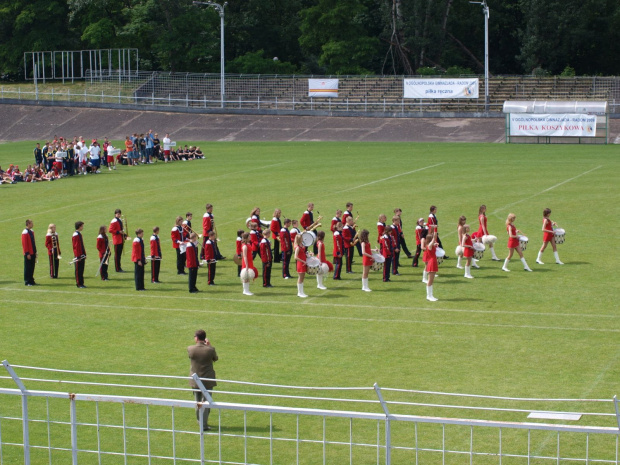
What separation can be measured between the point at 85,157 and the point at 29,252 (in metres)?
22.9

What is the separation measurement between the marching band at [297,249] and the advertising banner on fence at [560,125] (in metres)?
27.7

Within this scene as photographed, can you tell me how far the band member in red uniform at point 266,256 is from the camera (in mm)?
23398

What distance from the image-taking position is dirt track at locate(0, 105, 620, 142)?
57875mm

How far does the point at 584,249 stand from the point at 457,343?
438 inches

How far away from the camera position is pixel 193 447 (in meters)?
13.0

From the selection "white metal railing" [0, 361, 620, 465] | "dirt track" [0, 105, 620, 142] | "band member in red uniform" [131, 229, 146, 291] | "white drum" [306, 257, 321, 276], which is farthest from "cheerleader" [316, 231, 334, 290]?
"dirt track" [0, 105, 620, 142]

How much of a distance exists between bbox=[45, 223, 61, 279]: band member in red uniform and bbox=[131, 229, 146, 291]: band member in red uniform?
9.13ft

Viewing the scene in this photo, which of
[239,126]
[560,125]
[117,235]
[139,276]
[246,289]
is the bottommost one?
[246,289]

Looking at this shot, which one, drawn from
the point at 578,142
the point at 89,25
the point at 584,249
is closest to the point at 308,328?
the point at 584,249

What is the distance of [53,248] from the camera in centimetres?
2531

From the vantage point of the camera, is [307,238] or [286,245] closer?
[307,238]

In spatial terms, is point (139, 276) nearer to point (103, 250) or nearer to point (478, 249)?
point (103, 250)

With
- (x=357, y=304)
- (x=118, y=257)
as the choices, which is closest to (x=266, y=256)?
(x=357, y=304)

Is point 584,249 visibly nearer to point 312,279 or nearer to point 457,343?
point 312,279
